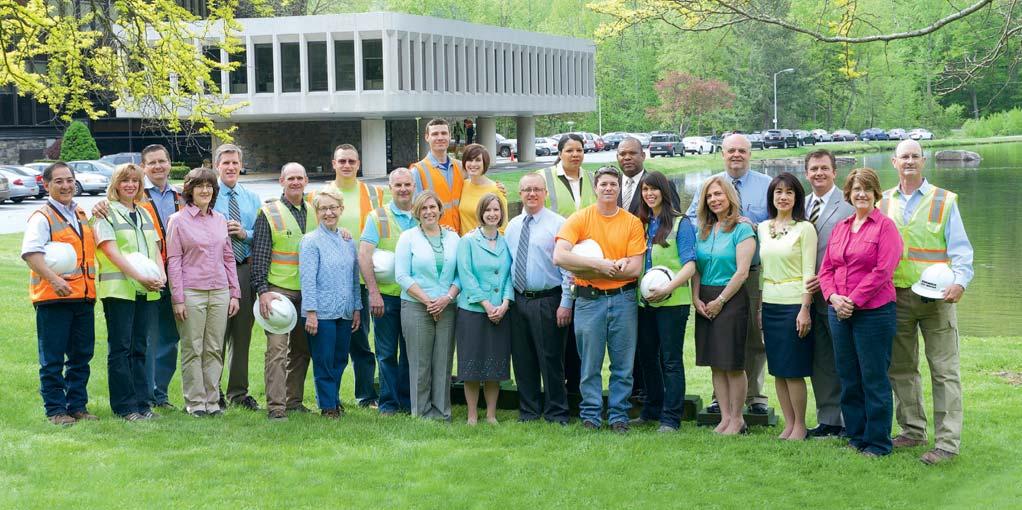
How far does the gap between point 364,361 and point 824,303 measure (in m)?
3.79

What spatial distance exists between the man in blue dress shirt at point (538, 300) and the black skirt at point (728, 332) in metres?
1.08

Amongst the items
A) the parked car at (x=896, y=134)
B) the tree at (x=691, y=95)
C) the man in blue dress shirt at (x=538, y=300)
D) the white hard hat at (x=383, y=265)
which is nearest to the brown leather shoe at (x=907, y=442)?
the man in blue dress shirt at (x=538, y=300)

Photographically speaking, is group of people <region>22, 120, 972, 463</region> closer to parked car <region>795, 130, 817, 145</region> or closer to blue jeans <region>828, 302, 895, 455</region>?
blue jeans <region>828, 302, 895, 455</region>

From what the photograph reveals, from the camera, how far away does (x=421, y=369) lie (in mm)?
9164

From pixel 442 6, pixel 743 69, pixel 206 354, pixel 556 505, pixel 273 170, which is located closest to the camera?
pixel 556 505

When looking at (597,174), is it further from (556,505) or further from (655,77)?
(655,77)

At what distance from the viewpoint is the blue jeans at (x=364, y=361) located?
9633 mm

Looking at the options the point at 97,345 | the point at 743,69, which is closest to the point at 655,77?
the point at 743,69

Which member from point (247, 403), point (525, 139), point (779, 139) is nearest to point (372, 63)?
point (525, 139)

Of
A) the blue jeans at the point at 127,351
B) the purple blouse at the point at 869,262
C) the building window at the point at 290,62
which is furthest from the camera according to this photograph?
the building window at the point at 290,62

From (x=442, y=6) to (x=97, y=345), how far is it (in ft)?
297

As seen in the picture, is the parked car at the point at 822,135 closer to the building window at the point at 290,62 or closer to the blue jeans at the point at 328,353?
the building window at the point at 290,62

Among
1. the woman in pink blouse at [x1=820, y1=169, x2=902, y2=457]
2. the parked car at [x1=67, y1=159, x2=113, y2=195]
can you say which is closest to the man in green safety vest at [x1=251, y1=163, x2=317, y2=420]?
the woman in pink blouse at [x1=820, y1=169, x2=902, y2=457]

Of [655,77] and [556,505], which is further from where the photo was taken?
[655,77]
